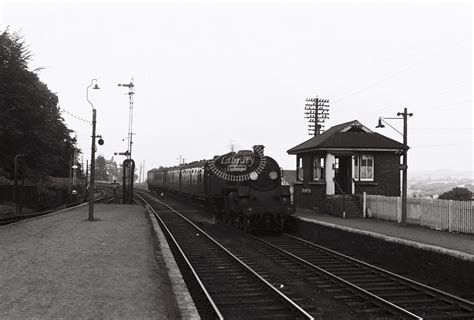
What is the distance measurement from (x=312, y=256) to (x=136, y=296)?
21.4 ft

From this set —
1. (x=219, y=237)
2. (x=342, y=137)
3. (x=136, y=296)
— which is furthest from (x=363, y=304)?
(x=342, y=137)

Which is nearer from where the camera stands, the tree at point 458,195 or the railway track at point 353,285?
the railway track at point 353,285

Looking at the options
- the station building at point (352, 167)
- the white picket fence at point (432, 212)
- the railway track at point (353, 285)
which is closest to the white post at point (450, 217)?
the white picket fence at point (432, 212)

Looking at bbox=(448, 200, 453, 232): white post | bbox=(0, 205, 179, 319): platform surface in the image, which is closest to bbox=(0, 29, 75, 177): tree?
bbox=(0, 205, 179, 319): platform surface

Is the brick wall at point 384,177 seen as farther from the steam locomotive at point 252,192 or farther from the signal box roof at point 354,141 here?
the steam locomotive at point 252,192

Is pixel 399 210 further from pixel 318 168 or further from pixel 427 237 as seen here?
pixel 318 168

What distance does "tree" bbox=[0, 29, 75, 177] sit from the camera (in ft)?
80.2

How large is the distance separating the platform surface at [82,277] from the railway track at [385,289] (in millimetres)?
3460

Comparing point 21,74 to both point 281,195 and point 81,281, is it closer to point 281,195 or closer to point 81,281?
point 281,195

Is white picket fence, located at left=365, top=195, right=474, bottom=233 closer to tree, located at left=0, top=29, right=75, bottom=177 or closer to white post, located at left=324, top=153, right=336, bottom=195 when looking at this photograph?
white post, located at left=324, top=153, right=336, bottom=195

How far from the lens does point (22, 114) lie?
2562 cm

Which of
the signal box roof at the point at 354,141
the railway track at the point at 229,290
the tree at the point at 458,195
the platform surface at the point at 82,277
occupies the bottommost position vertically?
the railway track at the point at 229,290

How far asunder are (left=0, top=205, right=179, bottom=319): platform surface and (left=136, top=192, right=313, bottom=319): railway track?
65 centimetres

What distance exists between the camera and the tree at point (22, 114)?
2445 centimetres
